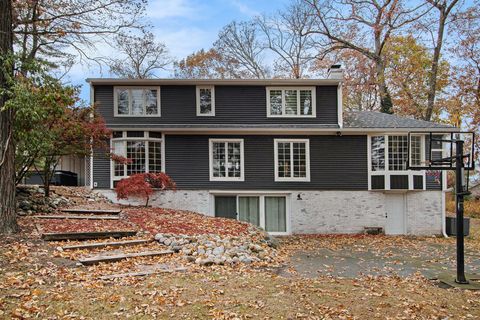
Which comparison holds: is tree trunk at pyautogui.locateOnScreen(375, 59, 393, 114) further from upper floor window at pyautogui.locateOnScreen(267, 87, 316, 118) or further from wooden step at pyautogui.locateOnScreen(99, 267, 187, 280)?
wooden step at pyautogui.locateOnScreen(99, 267, 187, 280)

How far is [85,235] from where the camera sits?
27.5 feet

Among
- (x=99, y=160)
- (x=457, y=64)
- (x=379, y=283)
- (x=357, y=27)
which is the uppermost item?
(x=357, y=27)

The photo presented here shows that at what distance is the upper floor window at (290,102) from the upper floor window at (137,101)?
204 inches

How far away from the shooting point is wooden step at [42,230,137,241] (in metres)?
7.83

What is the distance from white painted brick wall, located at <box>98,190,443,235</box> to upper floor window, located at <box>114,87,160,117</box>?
7.42 meters

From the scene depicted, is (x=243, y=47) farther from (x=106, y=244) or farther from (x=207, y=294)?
(x=207, y=294)

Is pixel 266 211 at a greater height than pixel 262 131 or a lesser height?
lesser

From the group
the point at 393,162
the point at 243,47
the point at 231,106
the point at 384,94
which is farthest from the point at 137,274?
the point at 243,47

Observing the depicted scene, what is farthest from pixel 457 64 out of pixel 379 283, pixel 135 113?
pixel 379 283

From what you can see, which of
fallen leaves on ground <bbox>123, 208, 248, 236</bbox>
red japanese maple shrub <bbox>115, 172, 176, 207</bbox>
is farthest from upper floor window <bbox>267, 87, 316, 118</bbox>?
fallen leaves on ground <bbox>123, 208, 248, 236</bbox>

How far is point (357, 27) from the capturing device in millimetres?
24750

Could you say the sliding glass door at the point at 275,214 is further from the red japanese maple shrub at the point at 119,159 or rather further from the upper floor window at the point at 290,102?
the red japanese maple shrub at the point at 119,159

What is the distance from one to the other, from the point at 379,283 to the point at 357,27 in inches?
866

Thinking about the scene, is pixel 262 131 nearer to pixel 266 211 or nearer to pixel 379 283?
pixel 266 211
